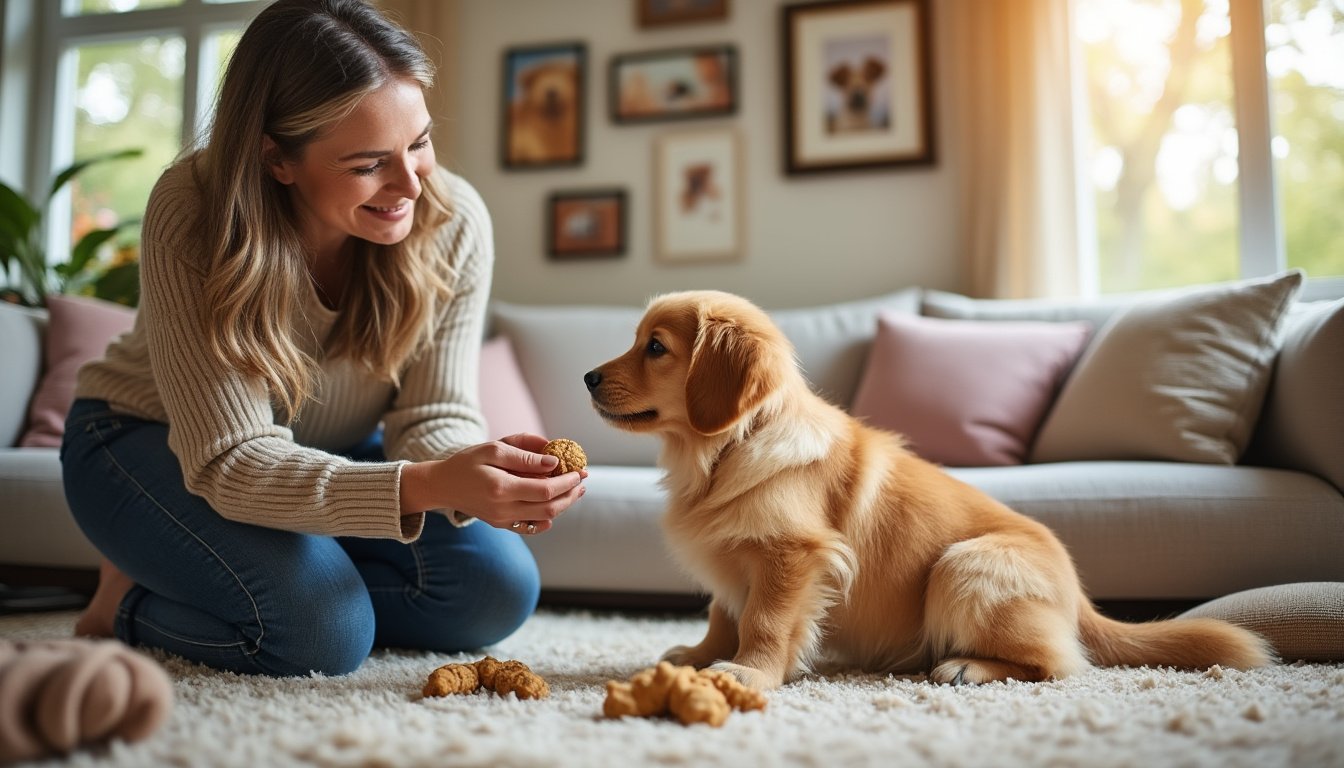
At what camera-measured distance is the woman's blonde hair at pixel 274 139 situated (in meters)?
1.48

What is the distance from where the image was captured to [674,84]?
12.6 ft

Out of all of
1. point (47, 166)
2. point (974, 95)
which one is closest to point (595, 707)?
point (974, 95)

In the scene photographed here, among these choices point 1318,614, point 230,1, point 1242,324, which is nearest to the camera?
point 1318,614

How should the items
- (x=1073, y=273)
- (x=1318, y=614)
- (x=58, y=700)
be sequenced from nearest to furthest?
(x=58, y=700), (x=1318, y=614), (x=1073, y=273)

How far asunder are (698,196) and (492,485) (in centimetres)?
266

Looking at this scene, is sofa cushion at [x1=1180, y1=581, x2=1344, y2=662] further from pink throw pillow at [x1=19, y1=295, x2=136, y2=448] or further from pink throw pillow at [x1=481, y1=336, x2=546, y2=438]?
pink throw pillow at [x1=19, y1=295, x2=136, y2=448]

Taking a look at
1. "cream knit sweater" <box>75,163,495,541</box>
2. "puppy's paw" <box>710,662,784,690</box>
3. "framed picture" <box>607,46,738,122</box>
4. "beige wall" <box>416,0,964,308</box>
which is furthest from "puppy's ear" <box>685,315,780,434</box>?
"framed picture" <box>607,46,738,122</box>

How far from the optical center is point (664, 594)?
232cm

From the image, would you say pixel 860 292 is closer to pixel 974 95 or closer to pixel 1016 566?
pixel 974 95

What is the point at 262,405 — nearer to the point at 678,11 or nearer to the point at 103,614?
the point at 103,614

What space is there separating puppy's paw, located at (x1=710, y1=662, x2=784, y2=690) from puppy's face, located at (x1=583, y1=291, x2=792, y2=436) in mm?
388

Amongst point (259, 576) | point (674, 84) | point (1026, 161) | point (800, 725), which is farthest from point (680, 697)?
point (674, 84)

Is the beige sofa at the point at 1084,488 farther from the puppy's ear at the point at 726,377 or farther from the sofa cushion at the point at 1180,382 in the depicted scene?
the puppy's ear at the point at 726,377

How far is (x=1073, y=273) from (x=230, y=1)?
13.6 ft
